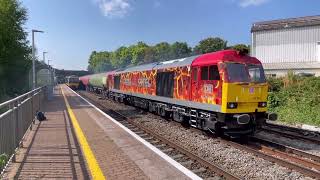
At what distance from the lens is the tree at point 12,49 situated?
36.2 m

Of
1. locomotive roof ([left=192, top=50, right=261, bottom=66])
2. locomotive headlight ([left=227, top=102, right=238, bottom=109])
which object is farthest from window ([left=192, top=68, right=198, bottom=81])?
locomotive headlight ([left=227, top=102, right=238, bottom=109])

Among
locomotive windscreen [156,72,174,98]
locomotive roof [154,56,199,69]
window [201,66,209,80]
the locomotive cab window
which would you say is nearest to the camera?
the locomotive cab window

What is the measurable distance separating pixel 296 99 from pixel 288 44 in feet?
71.5

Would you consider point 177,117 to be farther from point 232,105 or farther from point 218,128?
point 232,105

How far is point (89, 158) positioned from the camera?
31.5 ft

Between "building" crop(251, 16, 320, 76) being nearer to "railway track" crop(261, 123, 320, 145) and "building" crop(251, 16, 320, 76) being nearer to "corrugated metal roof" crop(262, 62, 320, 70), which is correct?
"corrugated metal roof" crop(262, 62, 320, 70)

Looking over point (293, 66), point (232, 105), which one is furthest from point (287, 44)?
point (232, 105)

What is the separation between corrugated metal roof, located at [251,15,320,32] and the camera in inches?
1654

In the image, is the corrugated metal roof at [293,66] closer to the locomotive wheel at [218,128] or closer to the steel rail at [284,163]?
the locomotive wheel at [218,128]

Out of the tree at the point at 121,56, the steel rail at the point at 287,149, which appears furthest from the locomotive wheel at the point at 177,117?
the tree at the point at 121,56

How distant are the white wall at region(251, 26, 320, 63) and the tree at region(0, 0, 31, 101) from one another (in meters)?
23.8

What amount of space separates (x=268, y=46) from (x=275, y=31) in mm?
1670

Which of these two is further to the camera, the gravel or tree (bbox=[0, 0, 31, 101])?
tree (bbox=[0, 0, 31, 101])

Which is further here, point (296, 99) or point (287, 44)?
point (287, 44)
